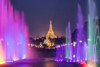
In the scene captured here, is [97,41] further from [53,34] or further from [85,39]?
[53,34]

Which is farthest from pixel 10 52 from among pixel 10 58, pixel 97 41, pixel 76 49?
pixel 97 41

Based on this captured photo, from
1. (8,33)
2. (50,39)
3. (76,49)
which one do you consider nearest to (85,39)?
(76,49)

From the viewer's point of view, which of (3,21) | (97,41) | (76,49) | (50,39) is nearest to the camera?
(3,21)

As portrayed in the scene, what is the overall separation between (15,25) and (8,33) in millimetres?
4215

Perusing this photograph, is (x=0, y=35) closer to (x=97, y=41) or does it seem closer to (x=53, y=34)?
(x=97, y=41)

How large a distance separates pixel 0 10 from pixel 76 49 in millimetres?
14668

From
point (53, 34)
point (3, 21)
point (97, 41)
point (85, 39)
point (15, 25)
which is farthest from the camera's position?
point (53, 34)

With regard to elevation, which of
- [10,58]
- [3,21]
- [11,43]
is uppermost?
[3,21]

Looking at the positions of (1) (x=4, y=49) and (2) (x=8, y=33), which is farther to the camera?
(2) (x=8, y=33)

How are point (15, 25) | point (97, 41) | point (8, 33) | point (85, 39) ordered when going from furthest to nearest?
1. point (85, 39)
2. point (97, 41)
3. point (15, 25)
4. point (8, 33)

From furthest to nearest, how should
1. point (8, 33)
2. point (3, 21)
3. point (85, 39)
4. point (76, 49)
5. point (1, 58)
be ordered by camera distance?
point (85, 39)
point (76, 49)
point (8, 33)
point (3, 21)
point (1, 58)

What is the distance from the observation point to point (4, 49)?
2191 cm

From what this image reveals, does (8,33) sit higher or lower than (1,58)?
higher

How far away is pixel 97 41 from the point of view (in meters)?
44.2
